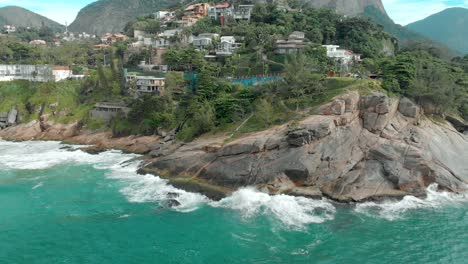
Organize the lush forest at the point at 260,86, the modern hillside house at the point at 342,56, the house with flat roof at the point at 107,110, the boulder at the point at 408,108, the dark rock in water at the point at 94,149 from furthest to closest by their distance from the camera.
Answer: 1. the modern hillside house at the point at 342,56
2. the house with flat roof at the point at 107,110
3. the dark rock in water at the point at 94,149
4. the lush forest at the point at 260,86
5. the boulder at the point at 408,108

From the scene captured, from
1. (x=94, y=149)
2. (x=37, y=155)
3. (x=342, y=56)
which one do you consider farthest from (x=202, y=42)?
(x=37, y=155)

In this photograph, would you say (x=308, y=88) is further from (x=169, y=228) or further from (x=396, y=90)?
(x=169, y=228)

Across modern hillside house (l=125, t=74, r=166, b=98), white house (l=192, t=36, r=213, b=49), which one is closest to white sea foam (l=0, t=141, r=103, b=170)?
modern hillside house (l=125, t=74, r=166, b=98)

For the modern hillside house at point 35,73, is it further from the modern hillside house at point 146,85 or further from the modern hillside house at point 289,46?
the modern hillside house at point 289,46

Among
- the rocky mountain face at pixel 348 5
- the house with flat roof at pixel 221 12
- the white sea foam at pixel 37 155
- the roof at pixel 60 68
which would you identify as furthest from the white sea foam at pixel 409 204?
the rocky mountain face at pixel 348 5

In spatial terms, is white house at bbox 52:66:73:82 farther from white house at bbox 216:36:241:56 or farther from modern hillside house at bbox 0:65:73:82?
white house at bbox 216:36:241:56

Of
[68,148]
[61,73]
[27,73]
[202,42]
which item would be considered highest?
[202,42]

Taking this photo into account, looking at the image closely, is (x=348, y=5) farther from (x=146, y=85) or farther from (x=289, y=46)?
(x=146, y=85)
